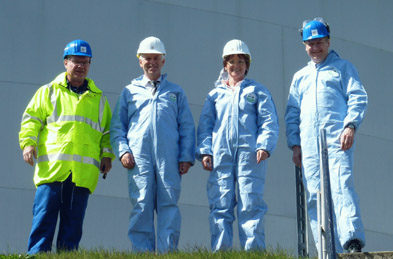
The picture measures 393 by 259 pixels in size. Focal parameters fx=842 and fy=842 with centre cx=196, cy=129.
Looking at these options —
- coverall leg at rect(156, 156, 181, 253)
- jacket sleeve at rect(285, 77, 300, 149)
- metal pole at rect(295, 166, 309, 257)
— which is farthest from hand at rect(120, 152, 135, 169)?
metal pole at rect(295, 166, 309, 257)

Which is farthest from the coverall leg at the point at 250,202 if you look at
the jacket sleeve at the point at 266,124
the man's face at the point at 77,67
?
the man's face at the point at 77,67

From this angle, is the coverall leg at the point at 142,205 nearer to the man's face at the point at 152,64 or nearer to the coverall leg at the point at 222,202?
the coverall leg at the point at 222,202

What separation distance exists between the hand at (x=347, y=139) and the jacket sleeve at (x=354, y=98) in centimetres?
8

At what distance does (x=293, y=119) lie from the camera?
7.27 metres

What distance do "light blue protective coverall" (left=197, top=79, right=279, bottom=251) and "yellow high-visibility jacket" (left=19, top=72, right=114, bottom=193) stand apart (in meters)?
0.90

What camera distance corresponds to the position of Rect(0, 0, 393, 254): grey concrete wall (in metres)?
9.62

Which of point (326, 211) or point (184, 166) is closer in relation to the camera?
point (326, 211)

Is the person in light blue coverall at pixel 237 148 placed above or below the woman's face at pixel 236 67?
below

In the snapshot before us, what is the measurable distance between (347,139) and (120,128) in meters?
1.95

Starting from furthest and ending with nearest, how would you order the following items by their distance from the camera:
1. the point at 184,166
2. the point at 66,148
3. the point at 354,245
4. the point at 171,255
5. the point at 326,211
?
the point at 184,166 → the point at 66,148 → the point at 354,245 → the point at 171,255 → the point at 326,211

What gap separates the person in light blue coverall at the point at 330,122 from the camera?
6.64 m

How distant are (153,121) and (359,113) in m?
1.73

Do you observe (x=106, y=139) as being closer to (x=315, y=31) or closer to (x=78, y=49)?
(x=78, y=49)

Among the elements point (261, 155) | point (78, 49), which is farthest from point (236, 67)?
point (78, 49)
